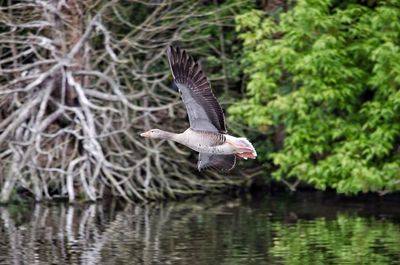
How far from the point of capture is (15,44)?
16.8 meters

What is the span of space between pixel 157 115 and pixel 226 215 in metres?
2.58

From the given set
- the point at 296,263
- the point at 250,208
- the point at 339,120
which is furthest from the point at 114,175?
the point at 296,263

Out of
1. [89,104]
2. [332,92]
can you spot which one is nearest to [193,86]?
[332,92]

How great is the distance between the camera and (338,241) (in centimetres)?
1235

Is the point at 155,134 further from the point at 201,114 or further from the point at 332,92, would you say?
the point at 332,92

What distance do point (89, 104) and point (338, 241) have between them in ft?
16.6

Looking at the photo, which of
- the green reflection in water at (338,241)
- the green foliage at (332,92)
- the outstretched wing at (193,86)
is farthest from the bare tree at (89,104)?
the outstretched wing at (193,86)

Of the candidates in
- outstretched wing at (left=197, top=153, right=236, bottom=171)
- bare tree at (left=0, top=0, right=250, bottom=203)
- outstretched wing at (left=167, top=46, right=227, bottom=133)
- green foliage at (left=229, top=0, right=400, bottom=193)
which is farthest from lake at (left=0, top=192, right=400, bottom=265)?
outstretched wing at (left=167, top=46, right=227, bottom=133)

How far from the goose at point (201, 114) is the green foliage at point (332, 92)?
5.27 m

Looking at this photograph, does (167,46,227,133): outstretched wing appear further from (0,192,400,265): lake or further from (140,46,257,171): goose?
(0,192,400,265): lake

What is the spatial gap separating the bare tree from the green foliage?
4.58 ft

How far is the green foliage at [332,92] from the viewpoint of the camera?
15.1 metres

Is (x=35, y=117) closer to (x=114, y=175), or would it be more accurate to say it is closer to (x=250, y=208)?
(x=114, y=175)

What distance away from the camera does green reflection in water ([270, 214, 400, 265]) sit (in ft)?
36.7
